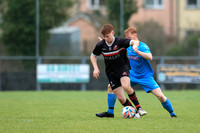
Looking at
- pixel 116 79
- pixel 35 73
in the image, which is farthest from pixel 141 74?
pixel 35 73

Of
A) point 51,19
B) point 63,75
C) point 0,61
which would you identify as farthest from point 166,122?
point 51,19

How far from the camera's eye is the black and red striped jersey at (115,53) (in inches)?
284

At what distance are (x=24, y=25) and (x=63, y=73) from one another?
395 cm

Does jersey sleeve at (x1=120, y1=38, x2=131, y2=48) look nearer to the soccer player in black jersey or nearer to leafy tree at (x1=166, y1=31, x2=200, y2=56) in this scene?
the soccer player in black jersey

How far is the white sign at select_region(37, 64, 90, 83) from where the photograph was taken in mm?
19062

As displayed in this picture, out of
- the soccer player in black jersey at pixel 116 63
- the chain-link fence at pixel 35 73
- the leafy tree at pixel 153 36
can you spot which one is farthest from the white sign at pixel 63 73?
the soccer player in black jersey at pixel 116 63

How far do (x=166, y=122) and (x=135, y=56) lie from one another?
169 cm

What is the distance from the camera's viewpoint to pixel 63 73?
754 inches

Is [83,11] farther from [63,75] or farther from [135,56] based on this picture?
[135,56]

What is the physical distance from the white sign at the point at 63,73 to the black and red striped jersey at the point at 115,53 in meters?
11.7

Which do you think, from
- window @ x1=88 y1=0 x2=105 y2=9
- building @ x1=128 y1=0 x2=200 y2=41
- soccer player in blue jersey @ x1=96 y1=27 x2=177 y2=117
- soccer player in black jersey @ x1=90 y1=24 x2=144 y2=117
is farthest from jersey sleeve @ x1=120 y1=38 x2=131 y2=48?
window @ x1=88 y1=0 x2=105 y2=9

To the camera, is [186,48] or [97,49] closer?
[97,49]

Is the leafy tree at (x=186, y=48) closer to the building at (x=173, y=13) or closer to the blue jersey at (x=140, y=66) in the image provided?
the building at (x=173, y=13)

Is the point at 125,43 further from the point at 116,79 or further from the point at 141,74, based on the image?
the point at 141,74
